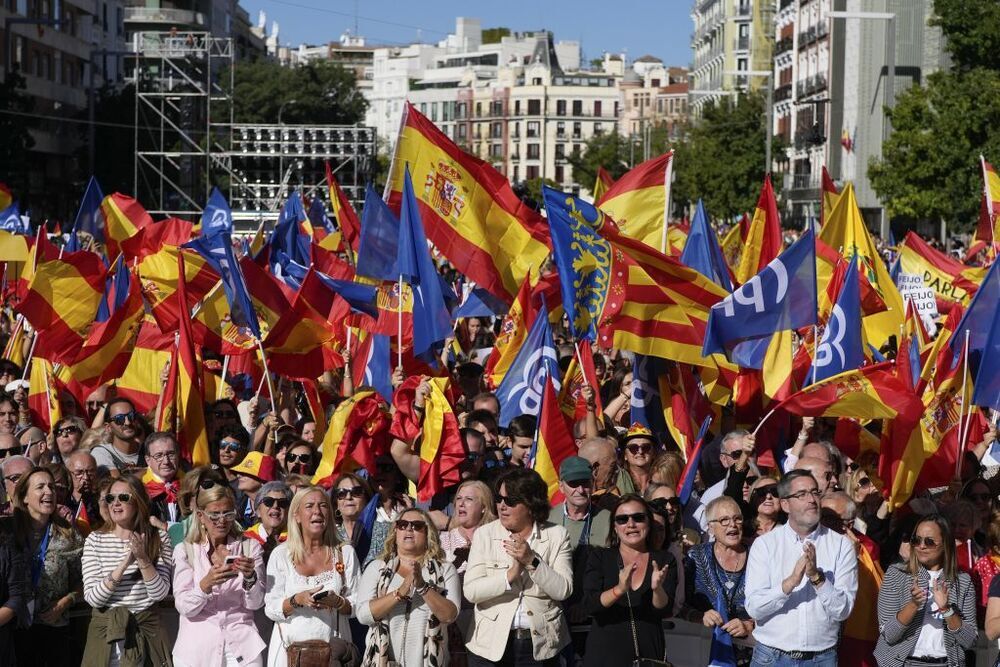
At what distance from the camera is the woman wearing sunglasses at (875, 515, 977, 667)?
7719 millimetres

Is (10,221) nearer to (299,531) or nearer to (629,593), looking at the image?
(299,531)

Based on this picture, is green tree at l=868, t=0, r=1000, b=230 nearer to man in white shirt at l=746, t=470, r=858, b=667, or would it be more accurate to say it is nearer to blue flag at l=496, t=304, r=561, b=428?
blue flag at l=496, t=304, r=561, b=428

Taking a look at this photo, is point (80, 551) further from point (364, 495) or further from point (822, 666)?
point (822, 666)

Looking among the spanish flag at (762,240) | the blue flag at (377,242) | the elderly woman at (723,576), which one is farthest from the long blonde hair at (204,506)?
the spanish flag at (762,240)

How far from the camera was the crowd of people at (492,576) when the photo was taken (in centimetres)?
767

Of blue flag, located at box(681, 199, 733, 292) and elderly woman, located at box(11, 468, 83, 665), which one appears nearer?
elderly woman, located at box(11, 468, 83, 665)

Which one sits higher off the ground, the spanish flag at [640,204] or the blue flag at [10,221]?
the spanish flag at [640,204]

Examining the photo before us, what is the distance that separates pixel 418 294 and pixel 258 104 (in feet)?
228

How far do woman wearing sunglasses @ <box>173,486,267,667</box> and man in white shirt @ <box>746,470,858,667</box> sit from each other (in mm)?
2064

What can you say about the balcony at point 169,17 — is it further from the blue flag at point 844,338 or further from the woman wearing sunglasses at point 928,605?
the woman wearing sunglasses at point 928,605

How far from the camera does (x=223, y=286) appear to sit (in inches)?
517

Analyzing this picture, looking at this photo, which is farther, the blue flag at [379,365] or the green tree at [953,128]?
the green tree at [953,128]

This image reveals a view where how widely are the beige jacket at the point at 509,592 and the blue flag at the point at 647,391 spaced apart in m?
Result: 3.90

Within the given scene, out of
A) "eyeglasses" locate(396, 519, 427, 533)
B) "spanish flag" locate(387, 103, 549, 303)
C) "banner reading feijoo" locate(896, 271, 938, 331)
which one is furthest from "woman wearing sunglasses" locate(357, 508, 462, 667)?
"banner reading feijoo" locate(896, 271, 938, 331)
